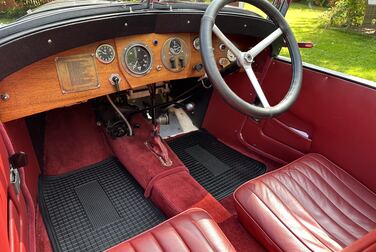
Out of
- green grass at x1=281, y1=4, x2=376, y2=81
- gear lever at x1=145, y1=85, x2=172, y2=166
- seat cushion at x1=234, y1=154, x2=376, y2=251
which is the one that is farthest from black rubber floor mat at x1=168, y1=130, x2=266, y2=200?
green grass at x1=281, y1=4, x2=376, y2=81

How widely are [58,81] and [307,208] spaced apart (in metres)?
1.38

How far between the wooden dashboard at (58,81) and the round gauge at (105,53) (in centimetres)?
2

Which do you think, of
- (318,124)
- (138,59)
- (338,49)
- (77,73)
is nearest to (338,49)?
(338,49)

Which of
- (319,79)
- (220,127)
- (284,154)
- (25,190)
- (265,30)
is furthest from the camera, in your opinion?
(220,127)

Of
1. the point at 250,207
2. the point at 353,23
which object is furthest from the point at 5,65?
the point at 353,23

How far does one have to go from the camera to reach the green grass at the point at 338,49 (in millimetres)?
4645

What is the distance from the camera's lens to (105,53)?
1.69 meters

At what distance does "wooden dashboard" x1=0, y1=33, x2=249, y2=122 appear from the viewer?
4.84 feet

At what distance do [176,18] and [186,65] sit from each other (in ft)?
1.16

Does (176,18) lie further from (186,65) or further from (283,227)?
(283,227)

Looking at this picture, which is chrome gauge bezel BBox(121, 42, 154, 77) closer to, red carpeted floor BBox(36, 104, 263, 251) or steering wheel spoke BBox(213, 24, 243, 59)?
steering wheel spoke BBox(213, 24, 243, 59)

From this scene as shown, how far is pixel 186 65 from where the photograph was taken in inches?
78.2

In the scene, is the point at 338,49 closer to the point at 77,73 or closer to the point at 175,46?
the point at 175,46

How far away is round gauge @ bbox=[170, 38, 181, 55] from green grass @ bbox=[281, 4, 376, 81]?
208cm
